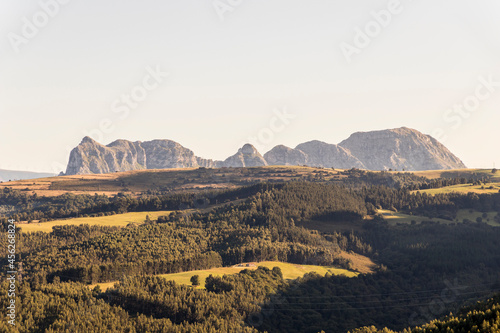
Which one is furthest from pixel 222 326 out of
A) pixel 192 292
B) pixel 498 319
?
pixel 498 319

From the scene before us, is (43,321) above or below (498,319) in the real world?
below

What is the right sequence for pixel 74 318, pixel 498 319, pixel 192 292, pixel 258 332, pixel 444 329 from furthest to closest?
pixel 192 292
pixel 258 332
pixel 74 318
pixel 444 329
pixel 498 319

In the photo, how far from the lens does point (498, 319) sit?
291 feet

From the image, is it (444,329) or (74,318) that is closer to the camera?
(444,329)

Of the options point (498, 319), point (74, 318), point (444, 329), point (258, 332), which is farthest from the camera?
point (258, 332)

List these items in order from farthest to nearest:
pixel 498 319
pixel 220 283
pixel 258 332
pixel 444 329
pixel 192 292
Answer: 1. pixel 220 283
2. pixel 192 292
3. pixel 258 332
4. pixel 444 329
5. pixel 498 319

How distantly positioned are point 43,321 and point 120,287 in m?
34.2

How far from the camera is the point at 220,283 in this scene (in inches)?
7761

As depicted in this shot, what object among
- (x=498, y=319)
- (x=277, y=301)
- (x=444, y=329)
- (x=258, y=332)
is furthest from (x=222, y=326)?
(x=498, y=319)

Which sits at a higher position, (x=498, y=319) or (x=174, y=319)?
(x=498, y=319)

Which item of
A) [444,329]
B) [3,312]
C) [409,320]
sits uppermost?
[444,329]

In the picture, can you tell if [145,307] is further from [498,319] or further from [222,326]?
[498,319]

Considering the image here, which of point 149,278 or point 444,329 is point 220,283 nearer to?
point 149,278

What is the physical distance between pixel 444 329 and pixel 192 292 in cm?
10500
